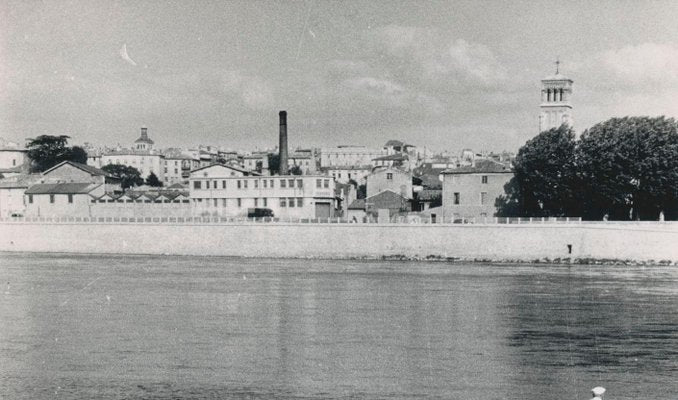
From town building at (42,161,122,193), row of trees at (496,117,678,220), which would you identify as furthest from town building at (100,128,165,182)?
row of trees at (496,117,678,220)

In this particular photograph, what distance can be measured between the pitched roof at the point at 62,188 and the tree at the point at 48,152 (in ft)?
111

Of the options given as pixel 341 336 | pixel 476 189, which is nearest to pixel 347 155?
pixel 476 189

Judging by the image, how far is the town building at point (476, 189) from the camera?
69625 millimetres

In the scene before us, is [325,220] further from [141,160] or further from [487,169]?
[141,160]

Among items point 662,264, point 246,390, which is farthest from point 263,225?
point 246,390

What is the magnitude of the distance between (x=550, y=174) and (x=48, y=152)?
250 feet

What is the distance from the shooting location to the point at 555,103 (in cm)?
9175

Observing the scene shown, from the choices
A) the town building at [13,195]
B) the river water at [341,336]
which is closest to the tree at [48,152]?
the town building at [13,195]

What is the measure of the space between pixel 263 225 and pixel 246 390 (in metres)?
41.5

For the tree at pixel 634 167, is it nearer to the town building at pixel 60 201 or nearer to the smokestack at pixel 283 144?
the smokestack at pixel 283 144

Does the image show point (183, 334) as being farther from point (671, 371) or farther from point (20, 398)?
point (671, 371)

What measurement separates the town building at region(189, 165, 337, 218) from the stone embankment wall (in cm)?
1013

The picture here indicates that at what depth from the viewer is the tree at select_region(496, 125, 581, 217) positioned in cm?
6119

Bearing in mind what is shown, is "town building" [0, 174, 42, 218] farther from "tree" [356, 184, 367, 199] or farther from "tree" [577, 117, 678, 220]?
"tree" [577, 117, 678, 220]
